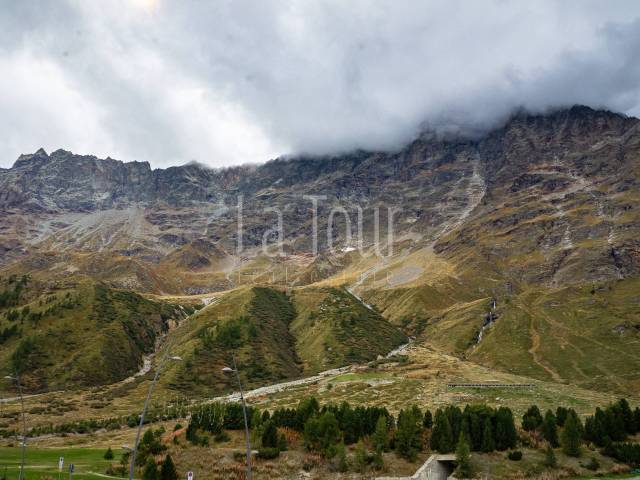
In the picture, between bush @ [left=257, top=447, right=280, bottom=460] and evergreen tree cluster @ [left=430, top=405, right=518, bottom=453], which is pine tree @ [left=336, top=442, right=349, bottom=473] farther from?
evergreen tree cluster @ [left=430, top=405, right=518, bottom=453]

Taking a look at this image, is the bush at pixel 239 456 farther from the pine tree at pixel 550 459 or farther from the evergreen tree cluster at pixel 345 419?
the pine tree at pixel 550 459

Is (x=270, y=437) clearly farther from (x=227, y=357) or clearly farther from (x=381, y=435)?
(x=227, y=357)

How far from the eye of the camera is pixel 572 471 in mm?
53812

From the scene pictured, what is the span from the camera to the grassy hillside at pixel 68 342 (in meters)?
148

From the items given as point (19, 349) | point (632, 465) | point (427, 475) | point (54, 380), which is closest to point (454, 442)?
point (427, 475)

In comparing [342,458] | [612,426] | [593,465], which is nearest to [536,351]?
[612,426]

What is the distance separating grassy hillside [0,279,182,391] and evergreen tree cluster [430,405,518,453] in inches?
4743

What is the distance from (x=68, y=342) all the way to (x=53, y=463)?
399ft

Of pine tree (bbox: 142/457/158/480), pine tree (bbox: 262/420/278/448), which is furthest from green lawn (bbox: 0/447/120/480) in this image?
pine tree (bbox: 262/420/278/448)

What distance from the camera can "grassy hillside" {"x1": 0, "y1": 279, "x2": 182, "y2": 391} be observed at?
14788 cm

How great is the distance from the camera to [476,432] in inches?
2323

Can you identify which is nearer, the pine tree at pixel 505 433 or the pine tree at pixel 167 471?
the pine tree at pixel 167 471

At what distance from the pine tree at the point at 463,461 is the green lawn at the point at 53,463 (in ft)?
115

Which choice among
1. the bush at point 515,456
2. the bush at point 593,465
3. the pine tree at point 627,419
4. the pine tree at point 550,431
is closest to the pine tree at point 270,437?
the bush at point 515,456
